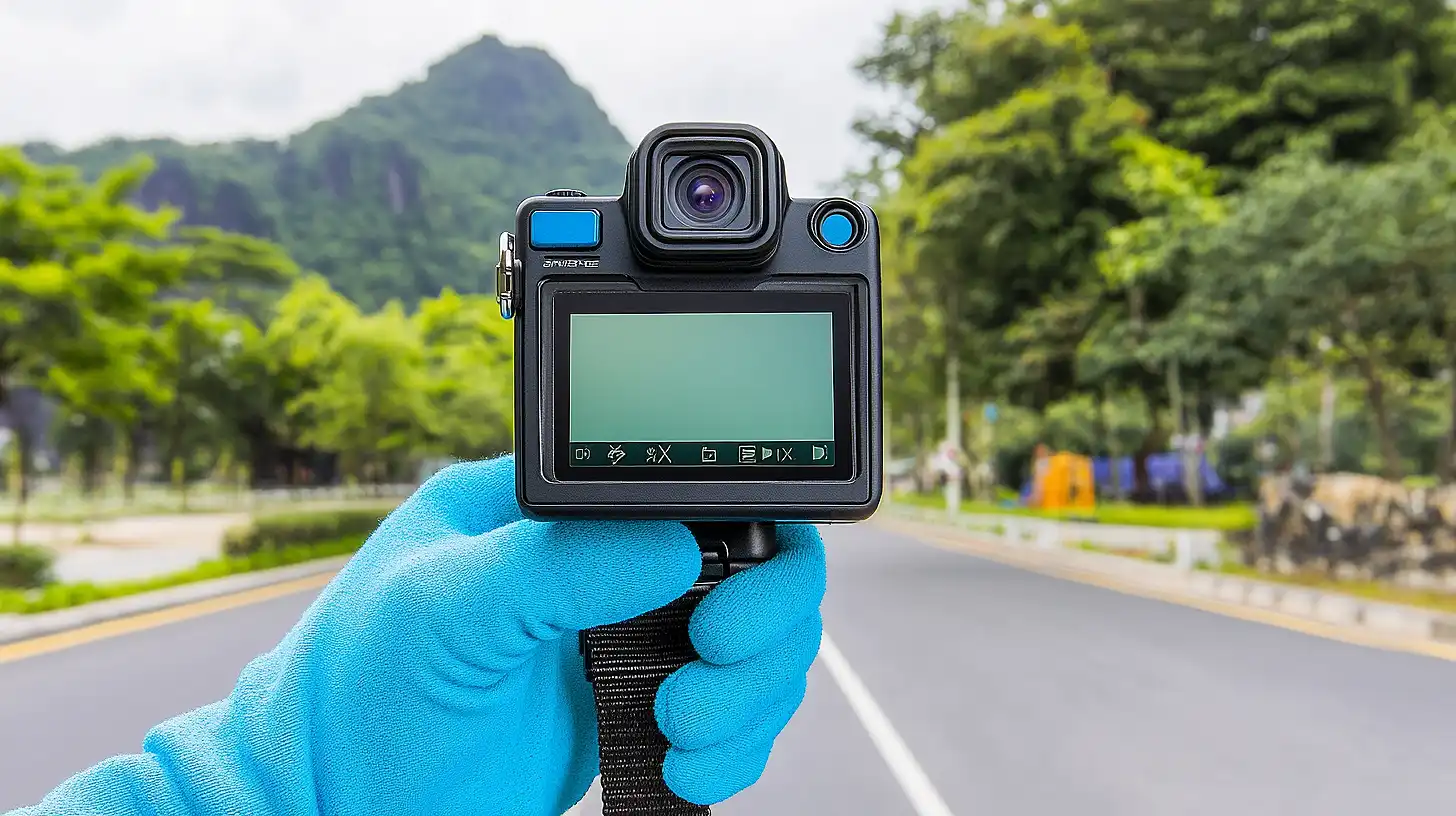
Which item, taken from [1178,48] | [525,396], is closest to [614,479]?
[525,396]

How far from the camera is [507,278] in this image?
1.34 meters

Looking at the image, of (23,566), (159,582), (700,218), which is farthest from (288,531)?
(700,218)

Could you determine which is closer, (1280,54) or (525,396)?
(525,396)

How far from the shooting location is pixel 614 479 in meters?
1.33

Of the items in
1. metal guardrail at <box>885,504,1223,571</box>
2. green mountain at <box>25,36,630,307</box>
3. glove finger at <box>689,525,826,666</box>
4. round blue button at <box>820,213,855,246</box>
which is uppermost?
green mountain at <box>25,36,630,307</box>

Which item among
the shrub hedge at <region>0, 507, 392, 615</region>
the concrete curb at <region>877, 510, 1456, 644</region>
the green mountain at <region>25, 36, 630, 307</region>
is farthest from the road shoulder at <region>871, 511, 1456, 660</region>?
the green mountain at <region>25, 36, 630, 307</region>

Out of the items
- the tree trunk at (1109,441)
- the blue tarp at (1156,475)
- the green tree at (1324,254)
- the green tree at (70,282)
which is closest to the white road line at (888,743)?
the green tree at (1324,254)

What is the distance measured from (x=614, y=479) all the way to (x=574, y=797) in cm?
69

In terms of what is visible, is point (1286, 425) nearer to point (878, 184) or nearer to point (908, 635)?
point (878, 184)

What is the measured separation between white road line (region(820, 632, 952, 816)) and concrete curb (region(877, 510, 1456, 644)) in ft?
14.4

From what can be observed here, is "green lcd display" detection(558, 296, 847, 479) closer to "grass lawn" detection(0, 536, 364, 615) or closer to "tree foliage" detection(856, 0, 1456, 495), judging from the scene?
"grass lawn" detection(0, 536, 364, 615)

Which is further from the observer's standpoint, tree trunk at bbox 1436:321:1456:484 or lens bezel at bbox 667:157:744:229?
tree trunk at bbox 1436:321:1456:484

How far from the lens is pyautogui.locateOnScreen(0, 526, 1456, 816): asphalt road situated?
462 cm

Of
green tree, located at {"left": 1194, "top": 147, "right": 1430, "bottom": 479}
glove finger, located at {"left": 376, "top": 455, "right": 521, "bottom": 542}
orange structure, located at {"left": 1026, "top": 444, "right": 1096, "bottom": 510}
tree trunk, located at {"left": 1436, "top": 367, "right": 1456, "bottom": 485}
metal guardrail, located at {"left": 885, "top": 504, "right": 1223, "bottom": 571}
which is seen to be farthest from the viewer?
orange structure, located at {"left": 1026, "top": 444, "right": 1096, "bottom": 510}
